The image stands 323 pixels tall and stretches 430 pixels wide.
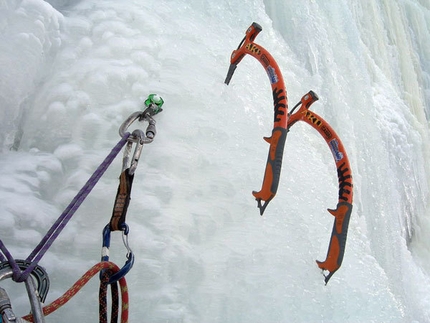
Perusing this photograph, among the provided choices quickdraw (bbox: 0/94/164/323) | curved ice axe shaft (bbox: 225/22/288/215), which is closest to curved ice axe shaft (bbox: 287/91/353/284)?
curved ice axe shaft (bbox: 225/22/288/215)

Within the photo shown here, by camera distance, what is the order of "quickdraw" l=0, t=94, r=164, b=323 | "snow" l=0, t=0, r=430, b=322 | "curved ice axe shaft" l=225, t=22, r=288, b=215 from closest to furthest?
"quickdraw" l=0, t=94, r=164, b=323
"snow" l=0, t=0, r=430, b=322
"curved ice axe shaft" l=225, t=22, r=288, b=215

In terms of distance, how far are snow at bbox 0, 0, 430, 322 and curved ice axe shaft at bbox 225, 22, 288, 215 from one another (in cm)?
6

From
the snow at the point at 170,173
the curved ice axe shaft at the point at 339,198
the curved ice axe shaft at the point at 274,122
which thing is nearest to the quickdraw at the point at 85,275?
the snow at the point at 170,173

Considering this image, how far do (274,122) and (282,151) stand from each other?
132 mm

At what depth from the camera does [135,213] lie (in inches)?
48.4

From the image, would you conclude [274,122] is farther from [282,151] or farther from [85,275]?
[85,275]

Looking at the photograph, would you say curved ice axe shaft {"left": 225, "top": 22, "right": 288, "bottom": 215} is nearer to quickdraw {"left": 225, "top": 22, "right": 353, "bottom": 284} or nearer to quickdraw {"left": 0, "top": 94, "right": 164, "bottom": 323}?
quickdraw {"left": 225, "top": 22, "right": 353, "bottom": 284}

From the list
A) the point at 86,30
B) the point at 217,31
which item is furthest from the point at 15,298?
the point at 217,31

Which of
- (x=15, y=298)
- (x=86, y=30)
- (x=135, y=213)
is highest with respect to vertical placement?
(x=86, y=30)

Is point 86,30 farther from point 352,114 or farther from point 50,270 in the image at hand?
point 352,114

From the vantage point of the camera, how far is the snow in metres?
1.16

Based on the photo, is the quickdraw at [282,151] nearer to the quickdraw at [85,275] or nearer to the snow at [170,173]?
the snow at [170,173]

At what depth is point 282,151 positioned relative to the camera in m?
1.42

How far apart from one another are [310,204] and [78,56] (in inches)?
33.7
